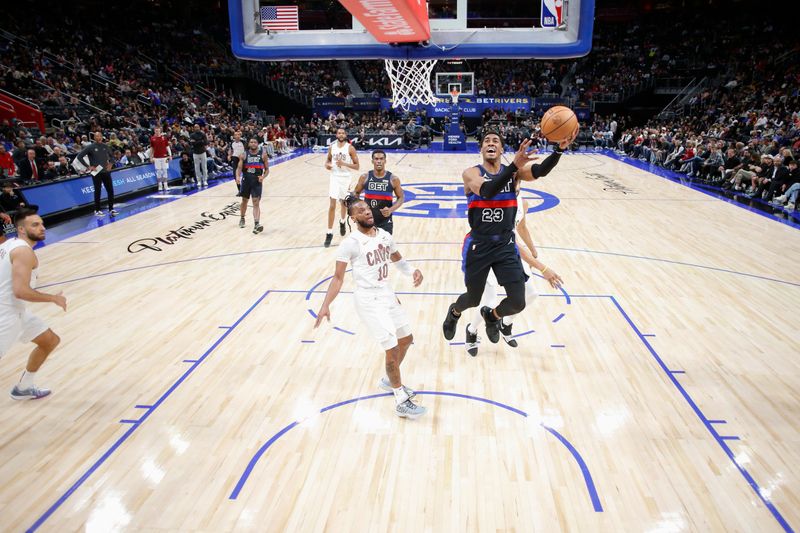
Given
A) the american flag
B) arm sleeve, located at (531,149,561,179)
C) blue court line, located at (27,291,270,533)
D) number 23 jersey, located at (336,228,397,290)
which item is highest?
the american flag

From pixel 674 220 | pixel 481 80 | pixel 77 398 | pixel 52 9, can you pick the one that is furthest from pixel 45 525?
pixel 481 80

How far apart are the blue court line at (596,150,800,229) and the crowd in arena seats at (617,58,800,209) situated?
37 cm

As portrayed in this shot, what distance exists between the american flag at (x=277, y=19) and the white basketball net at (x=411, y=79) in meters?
4.04

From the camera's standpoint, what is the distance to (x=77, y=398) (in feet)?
15.8

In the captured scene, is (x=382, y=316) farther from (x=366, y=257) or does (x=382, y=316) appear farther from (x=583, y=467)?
(x=583, y=467)

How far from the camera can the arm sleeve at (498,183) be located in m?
4.09

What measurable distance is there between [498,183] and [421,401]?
1915mm

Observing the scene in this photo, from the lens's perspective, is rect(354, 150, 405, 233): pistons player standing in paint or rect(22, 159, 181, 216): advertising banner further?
rect(22, 159, 181, 216): advertising banner

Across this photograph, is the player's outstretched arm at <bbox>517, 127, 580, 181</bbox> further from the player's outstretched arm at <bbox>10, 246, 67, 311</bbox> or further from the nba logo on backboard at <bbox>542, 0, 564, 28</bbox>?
the nba logo on backboard at <bbox>542, 0, 564, 28</bbox>

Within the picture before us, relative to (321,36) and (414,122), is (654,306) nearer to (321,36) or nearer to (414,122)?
(321,36)

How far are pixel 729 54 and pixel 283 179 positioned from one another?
26.6 meters

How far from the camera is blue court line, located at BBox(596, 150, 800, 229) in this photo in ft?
39.4

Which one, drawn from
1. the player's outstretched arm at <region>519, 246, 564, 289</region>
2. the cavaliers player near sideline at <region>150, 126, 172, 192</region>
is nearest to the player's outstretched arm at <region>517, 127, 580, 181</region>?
the player's outstretched arm at <region>519, 246, 564, 289</region>

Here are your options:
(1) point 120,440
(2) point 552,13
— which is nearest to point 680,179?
(2) point 552,13
